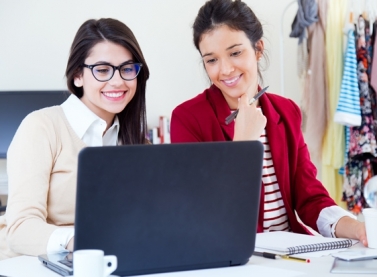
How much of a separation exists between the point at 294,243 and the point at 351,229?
0.73 ft

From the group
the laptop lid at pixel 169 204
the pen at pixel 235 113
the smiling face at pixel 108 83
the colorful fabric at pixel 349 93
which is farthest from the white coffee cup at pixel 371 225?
the colorful fabric at pixel 349 93

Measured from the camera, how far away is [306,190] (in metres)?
1.99

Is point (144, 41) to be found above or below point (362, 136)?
above

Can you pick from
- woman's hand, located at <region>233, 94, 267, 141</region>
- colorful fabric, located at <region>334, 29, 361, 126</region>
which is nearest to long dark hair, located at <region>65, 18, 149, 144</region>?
woman's hand, located at <region>233, 94, 267, 141</region>

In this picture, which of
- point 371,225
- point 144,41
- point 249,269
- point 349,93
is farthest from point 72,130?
point 144,41

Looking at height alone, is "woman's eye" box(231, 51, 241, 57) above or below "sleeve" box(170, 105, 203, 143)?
above

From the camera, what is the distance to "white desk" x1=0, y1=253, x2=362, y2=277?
50.4 inches

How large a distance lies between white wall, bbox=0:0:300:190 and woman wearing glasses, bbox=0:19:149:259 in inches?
86.2

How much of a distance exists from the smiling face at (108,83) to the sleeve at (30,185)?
0.19 meters

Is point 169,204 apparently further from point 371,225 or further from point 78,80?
point 78,80

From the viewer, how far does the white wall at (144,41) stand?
4238 millimetres

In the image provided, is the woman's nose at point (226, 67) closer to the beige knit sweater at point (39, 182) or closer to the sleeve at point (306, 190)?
the sleeve at point (306, 190)

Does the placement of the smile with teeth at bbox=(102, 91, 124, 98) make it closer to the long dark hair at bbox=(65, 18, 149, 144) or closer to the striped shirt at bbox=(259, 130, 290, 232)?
the long dark hair at bbox=(65, 18, 149, 144)

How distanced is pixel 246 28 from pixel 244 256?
0.91 m
